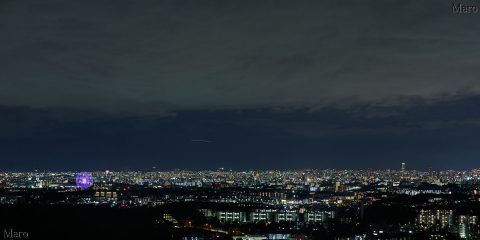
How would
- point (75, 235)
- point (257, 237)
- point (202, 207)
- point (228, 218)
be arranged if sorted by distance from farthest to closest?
point (202, 207), point (228, 218), point (75, 235), point (257, 237)

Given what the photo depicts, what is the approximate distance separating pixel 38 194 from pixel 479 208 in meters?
28.5

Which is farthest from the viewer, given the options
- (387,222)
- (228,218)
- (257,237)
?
(228,218)

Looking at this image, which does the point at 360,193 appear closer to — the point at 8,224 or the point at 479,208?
the point at 479,208

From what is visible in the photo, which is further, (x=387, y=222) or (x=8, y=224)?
(x=387, y=222)

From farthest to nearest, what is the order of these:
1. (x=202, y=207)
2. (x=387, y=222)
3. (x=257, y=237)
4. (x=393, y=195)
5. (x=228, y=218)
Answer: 1. (x=393, y=195)
2. (x=202, y=207)
3. (x=228, y=218)
4. (x=387, y=222)
5. (x=257, y=237)

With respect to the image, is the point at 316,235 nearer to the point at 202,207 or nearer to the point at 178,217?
the point at 178,217

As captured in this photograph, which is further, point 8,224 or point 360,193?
point 360,193

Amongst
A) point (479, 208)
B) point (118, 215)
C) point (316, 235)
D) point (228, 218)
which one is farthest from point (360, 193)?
point (316, 235)

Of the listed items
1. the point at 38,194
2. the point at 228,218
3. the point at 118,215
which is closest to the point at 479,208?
the point at 228,218

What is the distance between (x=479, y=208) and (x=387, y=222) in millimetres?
7469

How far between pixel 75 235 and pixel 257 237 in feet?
23.5

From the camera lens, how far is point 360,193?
141 feet

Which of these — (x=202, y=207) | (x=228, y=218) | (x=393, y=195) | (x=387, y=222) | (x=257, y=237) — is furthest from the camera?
(x=393, y=195)

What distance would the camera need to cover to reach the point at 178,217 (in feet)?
99.2
